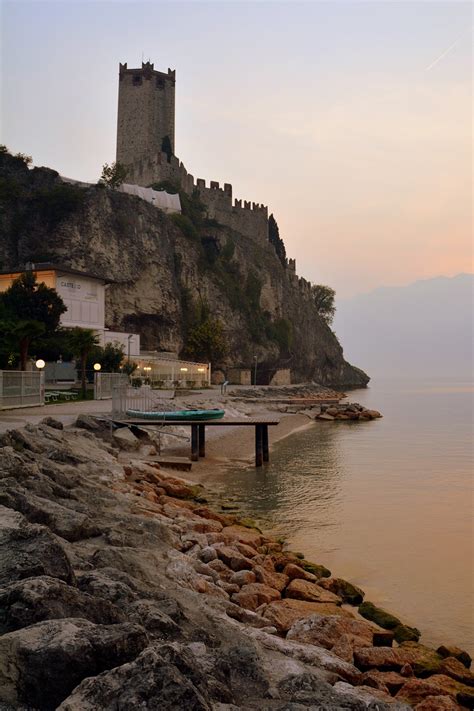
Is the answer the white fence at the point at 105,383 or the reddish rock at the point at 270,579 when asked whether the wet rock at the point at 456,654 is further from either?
the white fence at the point at 105,383

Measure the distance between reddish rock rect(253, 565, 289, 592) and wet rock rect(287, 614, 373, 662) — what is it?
61.9 inches

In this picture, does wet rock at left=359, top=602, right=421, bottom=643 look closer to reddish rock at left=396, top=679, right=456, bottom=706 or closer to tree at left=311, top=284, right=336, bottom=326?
reddish rock at left=396, top=679, right=456, bottom=706

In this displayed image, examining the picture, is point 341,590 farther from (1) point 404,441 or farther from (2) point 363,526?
(1) point 404,441

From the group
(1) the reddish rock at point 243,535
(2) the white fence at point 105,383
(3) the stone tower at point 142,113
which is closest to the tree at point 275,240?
(3) the stone tower at point 142,113

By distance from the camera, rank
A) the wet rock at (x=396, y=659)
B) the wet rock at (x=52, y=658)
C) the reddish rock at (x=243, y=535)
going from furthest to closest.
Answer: the reddish rock at (x=243, y=535) < the wet rock at (x=396, y=659) < the wet rock at (x=52, y=658)

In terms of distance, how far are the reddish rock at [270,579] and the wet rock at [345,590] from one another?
73 centimetres

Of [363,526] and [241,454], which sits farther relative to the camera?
[241,454]

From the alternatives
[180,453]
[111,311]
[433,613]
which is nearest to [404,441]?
[180,453]

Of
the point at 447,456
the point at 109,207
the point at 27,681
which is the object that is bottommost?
the point at 447,456

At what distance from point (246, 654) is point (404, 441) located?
95.4ft

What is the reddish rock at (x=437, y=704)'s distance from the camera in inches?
206

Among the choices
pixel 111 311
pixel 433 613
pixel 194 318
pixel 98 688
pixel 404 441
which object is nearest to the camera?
pixel 98 688

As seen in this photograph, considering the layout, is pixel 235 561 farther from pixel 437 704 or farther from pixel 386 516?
pixel 386 516

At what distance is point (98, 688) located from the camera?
113 inches
